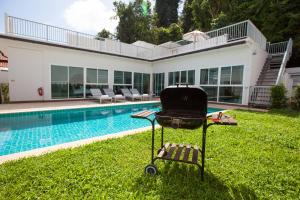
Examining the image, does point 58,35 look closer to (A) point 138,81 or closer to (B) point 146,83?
(A) point 138,81

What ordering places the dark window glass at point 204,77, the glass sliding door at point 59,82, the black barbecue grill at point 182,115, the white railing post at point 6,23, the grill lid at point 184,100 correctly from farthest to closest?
the dark window glass at point 204,77 < the glass sliding door at point 59,82 < the white railing post at point 6,23 < the grill lid at point 184,100 < the black barbecue grill at point 182,115

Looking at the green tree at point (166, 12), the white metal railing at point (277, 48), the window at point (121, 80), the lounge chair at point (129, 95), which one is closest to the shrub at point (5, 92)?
the window at point (121, 80)

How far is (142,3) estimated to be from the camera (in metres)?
23.2

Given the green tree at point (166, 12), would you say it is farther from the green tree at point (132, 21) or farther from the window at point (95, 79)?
the window at point (95, 79)

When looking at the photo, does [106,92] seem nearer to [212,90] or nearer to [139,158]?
[212,90]

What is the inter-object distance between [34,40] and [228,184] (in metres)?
12.2

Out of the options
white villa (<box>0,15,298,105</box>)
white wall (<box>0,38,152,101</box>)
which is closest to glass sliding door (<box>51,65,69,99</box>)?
white villa (<box>0,15,298,105</box>)

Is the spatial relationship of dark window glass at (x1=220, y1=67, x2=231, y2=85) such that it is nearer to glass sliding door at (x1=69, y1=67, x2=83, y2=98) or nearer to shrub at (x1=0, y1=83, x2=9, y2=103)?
glass sliding door at (x1=69, y1=67, x2=83, y2=98)

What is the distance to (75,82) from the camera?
1220 centimetres

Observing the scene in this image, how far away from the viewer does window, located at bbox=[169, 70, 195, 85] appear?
44.0ft

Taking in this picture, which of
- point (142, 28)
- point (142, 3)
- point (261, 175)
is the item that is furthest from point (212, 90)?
point (142, 3)

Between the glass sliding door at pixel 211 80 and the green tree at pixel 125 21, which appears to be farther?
the green tree at pixel 125 21

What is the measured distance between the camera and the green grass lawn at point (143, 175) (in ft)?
6.90

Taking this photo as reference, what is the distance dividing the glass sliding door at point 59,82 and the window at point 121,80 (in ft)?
A: 13.4
